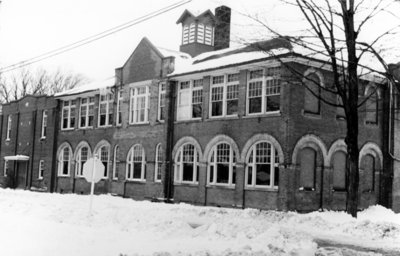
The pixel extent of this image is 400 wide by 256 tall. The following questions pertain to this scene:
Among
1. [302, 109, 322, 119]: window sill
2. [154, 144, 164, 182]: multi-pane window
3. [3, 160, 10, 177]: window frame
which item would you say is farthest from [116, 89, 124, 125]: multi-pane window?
[3, 160, 10, 177]: window frame

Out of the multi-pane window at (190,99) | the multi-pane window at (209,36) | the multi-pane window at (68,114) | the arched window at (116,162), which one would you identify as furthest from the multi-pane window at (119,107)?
the multi-pane window at (209,36)

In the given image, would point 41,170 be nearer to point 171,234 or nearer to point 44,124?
point 44,124

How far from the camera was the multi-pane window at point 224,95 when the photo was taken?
2603 centimetres

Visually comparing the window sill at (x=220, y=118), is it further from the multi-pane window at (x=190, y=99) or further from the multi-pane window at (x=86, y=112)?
the multi-pane window at (x=86, y=112)

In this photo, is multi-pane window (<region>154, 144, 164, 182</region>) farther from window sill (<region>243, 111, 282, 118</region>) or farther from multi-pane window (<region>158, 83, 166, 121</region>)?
window sill (<region>243, 111, 282, 118</region>)

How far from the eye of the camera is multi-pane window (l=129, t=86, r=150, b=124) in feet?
103

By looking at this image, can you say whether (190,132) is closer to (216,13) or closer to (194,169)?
(194,169)

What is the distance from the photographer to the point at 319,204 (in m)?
24.3

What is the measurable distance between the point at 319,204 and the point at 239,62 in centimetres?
746

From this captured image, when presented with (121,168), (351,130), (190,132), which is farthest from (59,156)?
Result: (351,130)

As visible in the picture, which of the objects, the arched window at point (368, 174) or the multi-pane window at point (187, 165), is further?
the multi-pane window at point (187, 165)

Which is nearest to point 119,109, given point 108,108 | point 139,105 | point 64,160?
point 108,108

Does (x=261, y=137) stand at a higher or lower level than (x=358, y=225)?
higher

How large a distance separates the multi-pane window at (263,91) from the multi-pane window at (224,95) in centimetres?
94
